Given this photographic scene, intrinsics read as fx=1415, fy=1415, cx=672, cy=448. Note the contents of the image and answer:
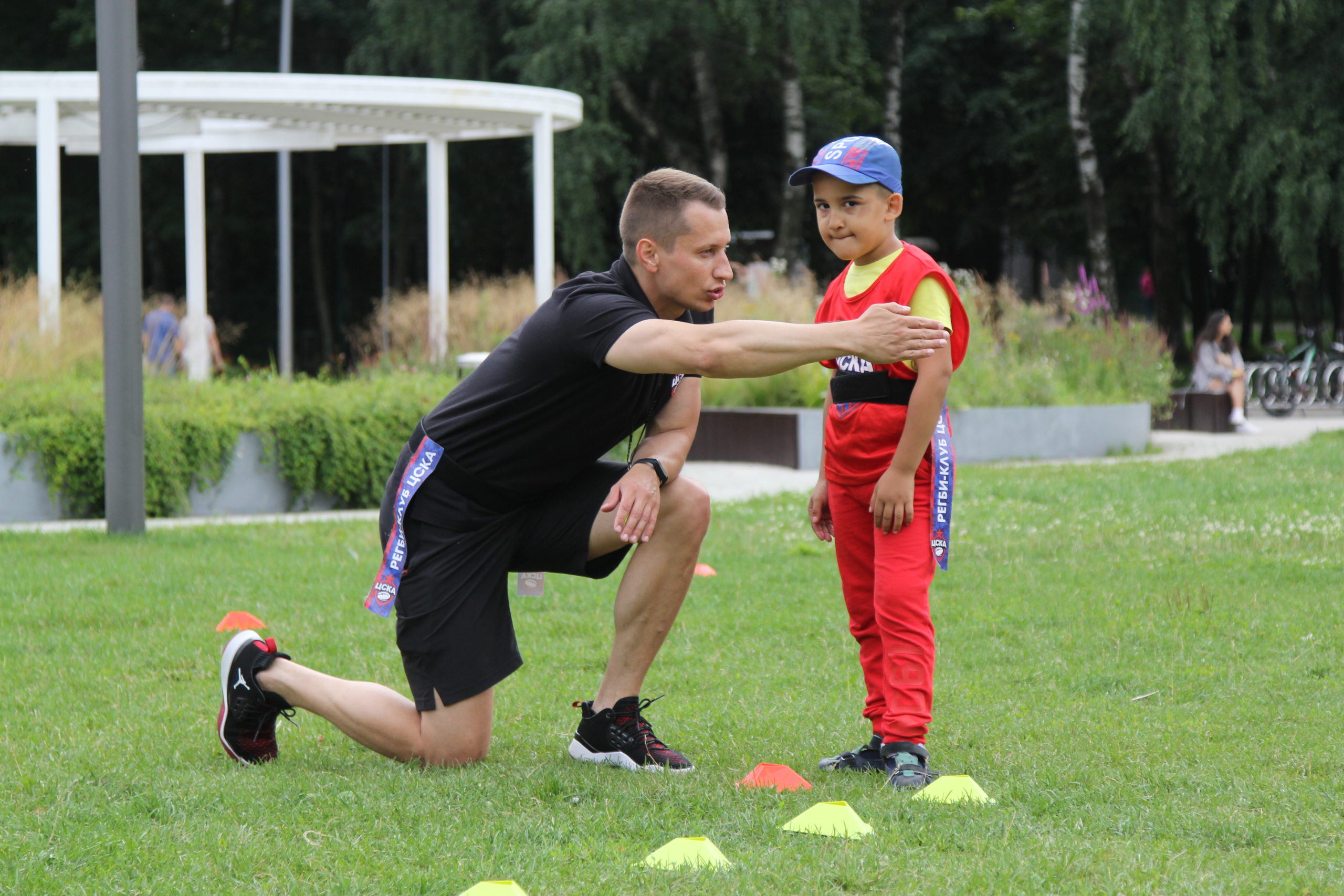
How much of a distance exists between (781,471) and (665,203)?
356 inches

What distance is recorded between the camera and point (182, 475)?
986 cm

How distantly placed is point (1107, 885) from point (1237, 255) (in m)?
23.4

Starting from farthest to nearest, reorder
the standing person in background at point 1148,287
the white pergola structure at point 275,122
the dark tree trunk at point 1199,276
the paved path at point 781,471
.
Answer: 1. the dark tree trunk at point 1199,276
2. the standing person in background at point 1148,287
3. the white pergola structure at point 275,122
4. the paved path at point 781,471

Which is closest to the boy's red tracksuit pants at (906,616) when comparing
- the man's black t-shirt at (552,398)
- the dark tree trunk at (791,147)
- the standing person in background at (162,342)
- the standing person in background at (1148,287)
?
the man's black t-shirt at (552,398)

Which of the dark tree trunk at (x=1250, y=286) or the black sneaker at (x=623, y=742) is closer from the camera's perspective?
the black sneaker at (x=623, y=742)

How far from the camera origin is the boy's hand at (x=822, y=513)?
4.16 m

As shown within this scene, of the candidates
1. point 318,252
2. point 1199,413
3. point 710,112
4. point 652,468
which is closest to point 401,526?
point 652,468

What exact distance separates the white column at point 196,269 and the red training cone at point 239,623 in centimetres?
1038

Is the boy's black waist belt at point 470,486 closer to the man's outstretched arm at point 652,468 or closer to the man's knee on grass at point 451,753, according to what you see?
the man's outstretched arm at point 652,468

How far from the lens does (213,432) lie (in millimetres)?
9875

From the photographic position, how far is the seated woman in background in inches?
668

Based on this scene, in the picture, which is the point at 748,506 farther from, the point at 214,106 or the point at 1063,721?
the point at 214,106

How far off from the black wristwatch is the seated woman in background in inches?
573

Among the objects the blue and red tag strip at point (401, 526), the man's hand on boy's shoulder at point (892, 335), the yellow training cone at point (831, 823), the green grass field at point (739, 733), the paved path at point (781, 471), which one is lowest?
the paved path at point (781, 471)
